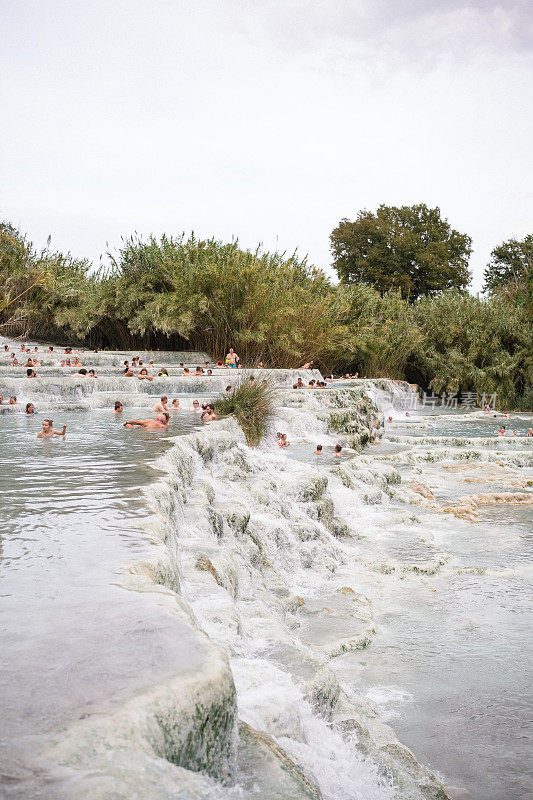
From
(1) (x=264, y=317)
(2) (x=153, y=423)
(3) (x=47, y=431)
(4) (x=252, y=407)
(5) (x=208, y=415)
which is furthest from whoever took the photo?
(1) (x=264, y=317)

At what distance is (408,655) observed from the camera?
5.34 metres

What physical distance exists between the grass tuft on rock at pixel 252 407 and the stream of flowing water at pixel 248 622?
425 mm

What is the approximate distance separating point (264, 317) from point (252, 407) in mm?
9972

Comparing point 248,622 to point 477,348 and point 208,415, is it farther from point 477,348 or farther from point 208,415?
point 477,348

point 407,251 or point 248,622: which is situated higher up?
point 407,251

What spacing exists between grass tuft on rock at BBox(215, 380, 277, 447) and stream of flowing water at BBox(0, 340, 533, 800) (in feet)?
1.39

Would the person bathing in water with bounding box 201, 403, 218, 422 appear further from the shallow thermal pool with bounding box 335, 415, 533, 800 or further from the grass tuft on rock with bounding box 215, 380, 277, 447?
the shallow thermal pool with bounding box 335, 415, 533, 800

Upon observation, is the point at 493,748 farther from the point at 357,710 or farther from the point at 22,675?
the point at 22,675

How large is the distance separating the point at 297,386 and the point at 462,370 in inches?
395

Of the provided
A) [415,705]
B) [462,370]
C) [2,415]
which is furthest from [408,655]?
[462,370]

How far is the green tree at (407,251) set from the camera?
41.3m

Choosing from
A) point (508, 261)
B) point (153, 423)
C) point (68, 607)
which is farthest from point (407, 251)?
point (68, 607)

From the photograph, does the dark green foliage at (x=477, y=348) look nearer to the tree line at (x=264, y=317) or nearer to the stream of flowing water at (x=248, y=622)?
the tree line at (x=264, y=317)

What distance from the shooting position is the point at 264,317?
69.3ft
